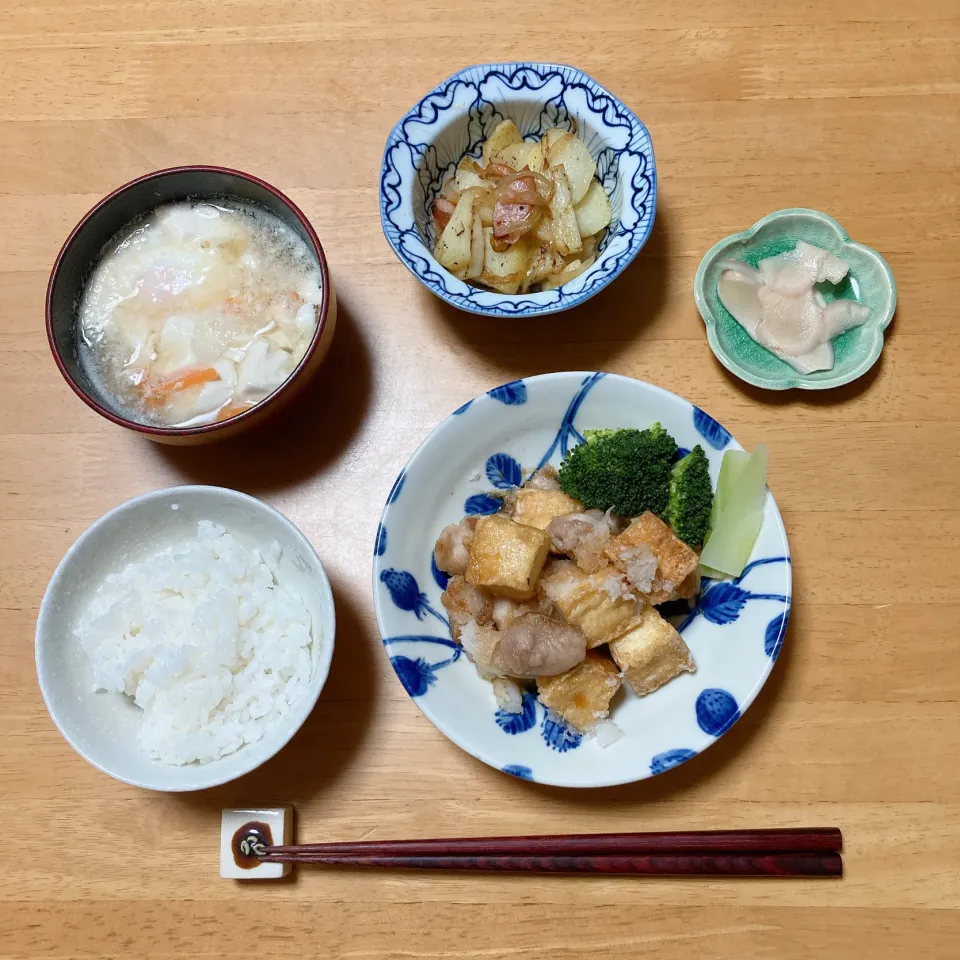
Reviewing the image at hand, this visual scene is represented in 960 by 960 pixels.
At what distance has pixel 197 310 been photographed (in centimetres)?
179

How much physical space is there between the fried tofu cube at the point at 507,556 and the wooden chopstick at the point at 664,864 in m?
0.58

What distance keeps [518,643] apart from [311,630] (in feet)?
1.56

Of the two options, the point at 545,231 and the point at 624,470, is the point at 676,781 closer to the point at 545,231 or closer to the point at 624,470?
the point at 624,470

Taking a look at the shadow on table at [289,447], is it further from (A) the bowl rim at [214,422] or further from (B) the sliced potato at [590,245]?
(B) the sliced potato at [590,245]

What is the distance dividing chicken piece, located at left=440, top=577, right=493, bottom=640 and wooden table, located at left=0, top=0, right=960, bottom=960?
240 mm

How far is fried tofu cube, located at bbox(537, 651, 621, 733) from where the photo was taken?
5.29ft

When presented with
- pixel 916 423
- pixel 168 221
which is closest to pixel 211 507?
pixel 168 221

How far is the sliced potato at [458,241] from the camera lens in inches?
69.8

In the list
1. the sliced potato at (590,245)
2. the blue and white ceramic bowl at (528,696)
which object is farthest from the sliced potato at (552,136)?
the blue and white ceramic bowl at (528,696)

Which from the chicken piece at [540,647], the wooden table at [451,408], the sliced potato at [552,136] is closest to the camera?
the chicken piece at [540,647]

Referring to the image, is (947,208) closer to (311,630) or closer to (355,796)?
(311,630)

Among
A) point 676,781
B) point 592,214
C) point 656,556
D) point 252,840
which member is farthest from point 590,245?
point 252,840

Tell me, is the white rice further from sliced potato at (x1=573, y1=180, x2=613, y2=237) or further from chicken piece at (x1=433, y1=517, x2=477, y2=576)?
sliced potato at (x1=573, y1=180, x2=613, y2=237)

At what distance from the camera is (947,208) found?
201 centimetres
